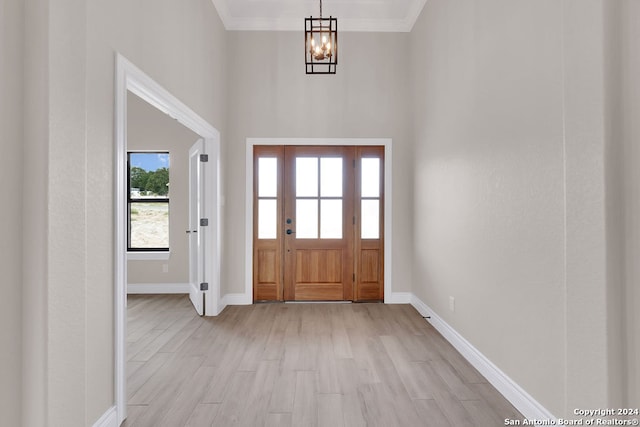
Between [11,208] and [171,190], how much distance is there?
12.9 feet

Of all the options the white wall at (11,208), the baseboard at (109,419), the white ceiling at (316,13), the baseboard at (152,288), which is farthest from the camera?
the baseboard at (152,288)

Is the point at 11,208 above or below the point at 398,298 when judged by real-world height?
above

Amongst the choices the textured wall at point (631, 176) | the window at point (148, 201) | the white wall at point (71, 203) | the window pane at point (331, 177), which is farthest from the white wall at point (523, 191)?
the window at point (148, 201)

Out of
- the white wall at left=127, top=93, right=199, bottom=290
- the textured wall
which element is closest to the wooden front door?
the white wall at left=127, top=93, right=199, bottom=290

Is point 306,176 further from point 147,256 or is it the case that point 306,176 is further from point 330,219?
point 147,256

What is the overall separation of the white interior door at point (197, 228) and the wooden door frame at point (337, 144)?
0.63 meters

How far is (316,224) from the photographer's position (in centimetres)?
466

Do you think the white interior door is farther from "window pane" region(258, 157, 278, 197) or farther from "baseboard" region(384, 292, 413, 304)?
"baseboard" region(384, 292, 413, 304)

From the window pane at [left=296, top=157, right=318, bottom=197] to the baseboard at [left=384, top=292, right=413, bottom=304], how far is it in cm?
170

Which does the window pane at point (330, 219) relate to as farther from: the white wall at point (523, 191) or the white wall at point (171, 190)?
the white wall at point (171, 190)

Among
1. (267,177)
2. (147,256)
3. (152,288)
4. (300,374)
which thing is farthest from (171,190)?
(300,374)

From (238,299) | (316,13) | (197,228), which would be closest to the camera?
→ (197,228)

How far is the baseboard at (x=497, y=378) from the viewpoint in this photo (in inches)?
78.4

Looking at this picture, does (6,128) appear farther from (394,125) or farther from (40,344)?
(394,125)
